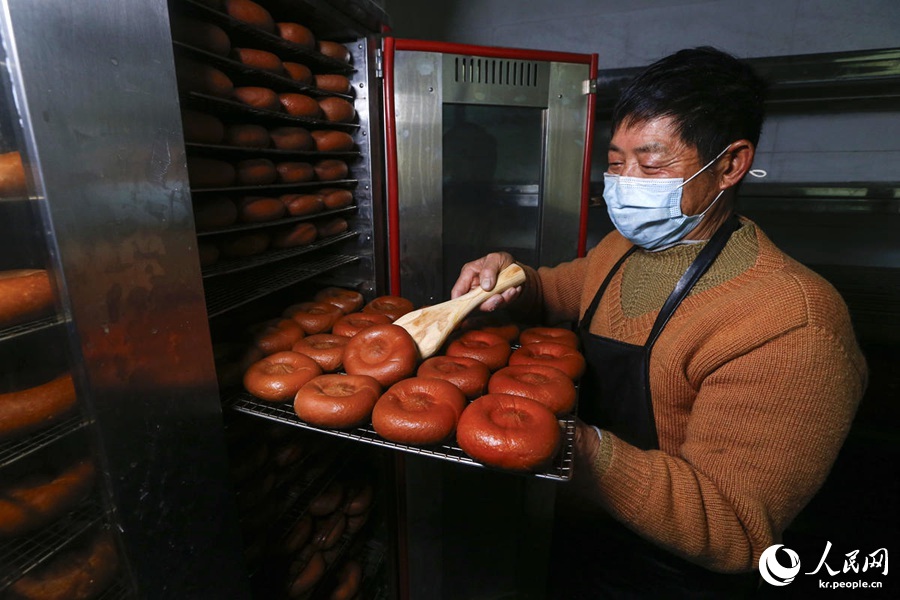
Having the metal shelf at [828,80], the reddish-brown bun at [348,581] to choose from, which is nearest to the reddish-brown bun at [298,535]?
the reddish-brown bun at [348,581]

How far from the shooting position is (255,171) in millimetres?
1821

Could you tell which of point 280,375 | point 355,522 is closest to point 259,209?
point 280,375

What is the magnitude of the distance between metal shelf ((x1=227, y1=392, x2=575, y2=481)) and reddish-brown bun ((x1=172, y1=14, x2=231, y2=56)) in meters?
1.15

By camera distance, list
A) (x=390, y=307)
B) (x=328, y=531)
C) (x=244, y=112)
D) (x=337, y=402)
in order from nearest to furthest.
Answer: (x=337, y=402), (x=244, y=112), (x=390, y=307), (x=328, y=531)

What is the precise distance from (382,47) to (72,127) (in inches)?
60.9

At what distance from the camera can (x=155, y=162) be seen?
1066 mm

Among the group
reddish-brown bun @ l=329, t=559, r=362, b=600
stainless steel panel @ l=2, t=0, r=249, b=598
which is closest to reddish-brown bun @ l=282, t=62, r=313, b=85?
stainless steel panel @ l=2, t=0, r=249, b=598

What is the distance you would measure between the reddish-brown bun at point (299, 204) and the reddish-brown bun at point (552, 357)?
44.6 inches

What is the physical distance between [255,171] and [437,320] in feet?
3.14

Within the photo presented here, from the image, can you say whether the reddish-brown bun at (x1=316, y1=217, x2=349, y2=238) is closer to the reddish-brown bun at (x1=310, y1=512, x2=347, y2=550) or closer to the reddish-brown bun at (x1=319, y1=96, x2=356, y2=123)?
the reddish-brown bun at (x1=319, y1=96, x2=356, y2=123)

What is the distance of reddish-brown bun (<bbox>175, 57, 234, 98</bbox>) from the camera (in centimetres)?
142

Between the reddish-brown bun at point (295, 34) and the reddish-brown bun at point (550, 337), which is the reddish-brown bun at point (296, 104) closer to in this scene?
the reddish-brown bun at point (295, 34)

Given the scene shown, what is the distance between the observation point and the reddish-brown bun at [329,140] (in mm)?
2080

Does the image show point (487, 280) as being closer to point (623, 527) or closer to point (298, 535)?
point (623, 527)
